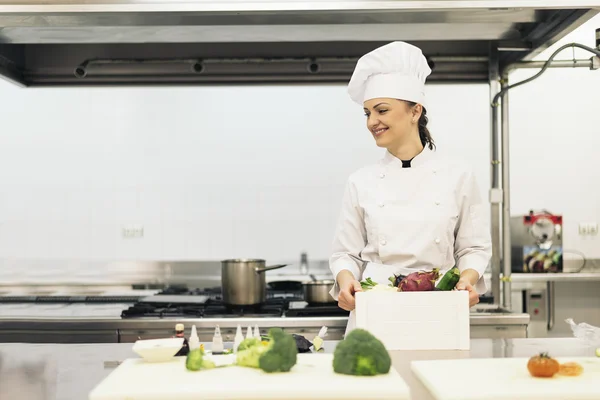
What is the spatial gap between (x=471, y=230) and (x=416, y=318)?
67 centimetres

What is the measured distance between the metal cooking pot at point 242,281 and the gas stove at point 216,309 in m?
0.04

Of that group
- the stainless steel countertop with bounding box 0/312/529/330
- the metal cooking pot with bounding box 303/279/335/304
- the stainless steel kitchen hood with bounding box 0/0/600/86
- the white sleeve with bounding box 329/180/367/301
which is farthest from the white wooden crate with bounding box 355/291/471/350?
the metal cooking pot with bounding box 303/279/335/304

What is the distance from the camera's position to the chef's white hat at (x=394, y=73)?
7.27 feet

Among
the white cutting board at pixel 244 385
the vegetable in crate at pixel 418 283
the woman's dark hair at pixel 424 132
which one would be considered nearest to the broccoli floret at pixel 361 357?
the white cutting board at pixel 244 385

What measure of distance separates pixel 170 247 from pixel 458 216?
256 cm

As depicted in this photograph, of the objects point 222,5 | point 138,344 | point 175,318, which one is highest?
point 222,5

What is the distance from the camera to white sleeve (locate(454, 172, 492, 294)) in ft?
7.33

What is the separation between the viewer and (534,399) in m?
1.20

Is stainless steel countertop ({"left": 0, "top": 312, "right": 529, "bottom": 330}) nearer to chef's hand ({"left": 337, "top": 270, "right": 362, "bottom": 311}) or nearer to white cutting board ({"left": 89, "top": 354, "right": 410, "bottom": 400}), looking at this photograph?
chef's hand ({"left": 337, "top": 270, "right": 362, "bottom": 311})

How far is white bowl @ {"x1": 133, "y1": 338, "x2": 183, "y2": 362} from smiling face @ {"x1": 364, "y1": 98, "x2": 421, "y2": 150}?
1.08 m

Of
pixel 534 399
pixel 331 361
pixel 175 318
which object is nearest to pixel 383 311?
pixel 331 361

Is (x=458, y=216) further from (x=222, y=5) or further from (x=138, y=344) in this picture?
(x=138, y=344)

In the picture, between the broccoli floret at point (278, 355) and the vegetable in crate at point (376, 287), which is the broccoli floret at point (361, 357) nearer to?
the broccoli floret at point (278, 355)

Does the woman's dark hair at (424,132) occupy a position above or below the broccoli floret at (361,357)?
above
